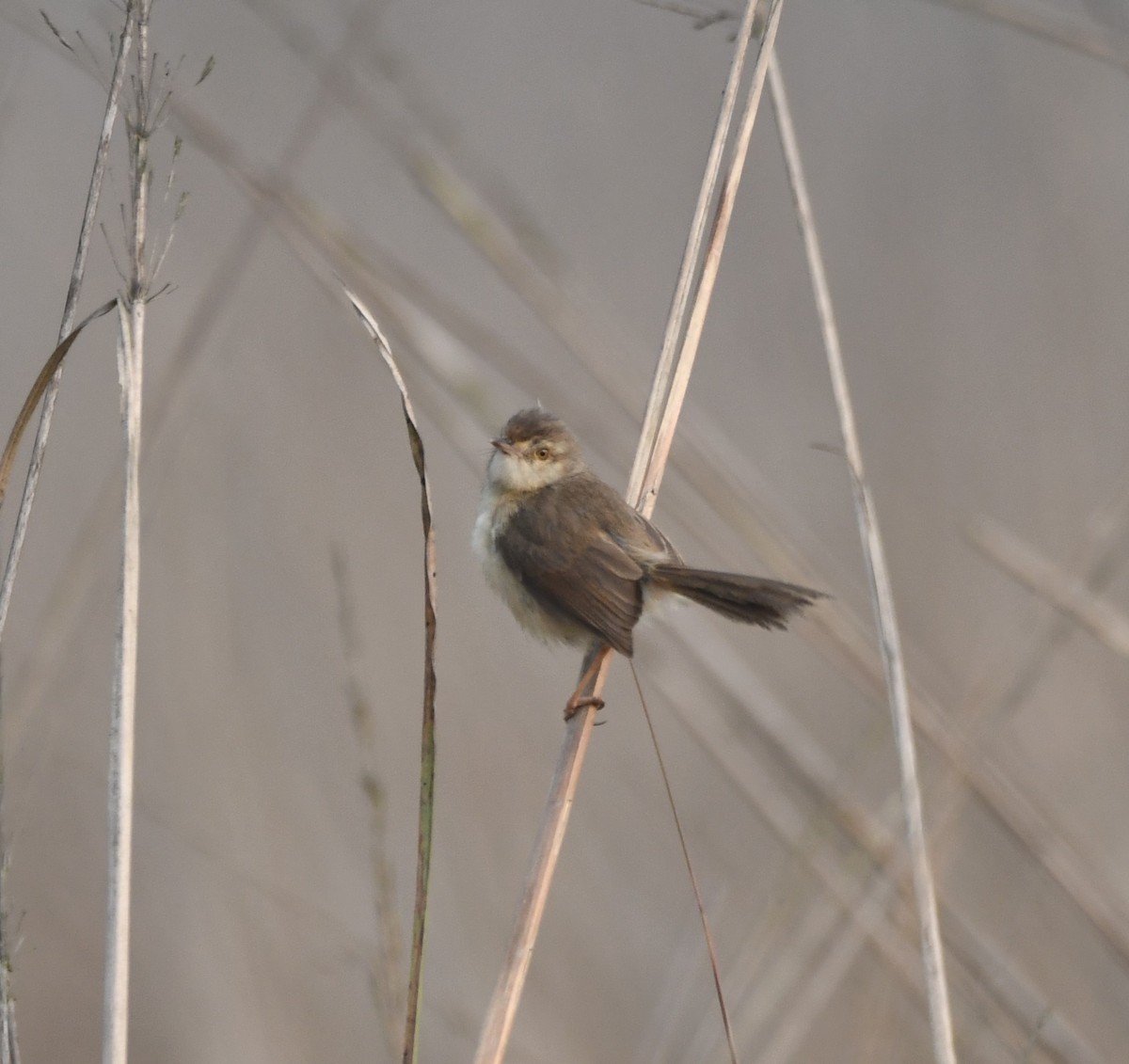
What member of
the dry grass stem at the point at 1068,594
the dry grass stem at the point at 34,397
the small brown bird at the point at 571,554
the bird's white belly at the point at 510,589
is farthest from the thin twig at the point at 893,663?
the dry grass stem at the point at 34,397

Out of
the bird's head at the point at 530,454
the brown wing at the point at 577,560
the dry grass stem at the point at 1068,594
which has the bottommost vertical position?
the dry grass stem at the point at 1068,594

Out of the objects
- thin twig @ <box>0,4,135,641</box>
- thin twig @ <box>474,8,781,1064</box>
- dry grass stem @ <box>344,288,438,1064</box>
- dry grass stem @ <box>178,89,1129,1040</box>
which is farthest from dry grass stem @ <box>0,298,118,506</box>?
thin twig @ <box>474,8,781,1064</box>

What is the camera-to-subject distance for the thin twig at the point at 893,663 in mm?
1726

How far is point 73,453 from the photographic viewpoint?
3.37 meters

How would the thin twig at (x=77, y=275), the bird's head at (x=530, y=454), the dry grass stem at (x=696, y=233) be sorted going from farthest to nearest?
the bird's head at (x=530, y=454) → the dry grass stem at (x=696, y=233) → the thin twig at (x=77, y=275)

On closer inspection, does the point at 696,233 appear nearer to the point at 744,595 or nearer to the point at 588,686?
the point at 744,595

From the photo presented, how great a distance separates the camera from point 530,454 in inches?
113

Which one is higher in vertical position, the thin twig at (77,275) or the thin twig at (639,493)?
the thin twig at (77,275)

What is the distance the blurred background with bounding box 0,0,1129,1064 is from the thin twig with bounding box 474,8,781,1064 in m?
0.15

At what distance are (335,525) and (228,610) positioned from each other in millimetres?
464

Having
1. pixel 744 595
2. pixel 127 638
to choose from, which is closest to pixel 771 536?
pixel 744 595

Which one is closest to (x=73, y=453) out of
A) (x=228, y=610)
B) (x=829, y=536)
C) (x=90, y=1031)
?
(x=228, y=610)

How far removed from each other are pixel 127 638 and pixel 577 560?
1224mm

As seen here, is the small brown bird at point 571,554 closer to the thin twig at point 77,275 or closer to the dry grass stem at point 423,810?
the dry grass stem at point 423,810
